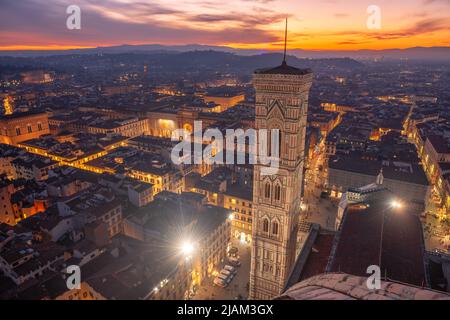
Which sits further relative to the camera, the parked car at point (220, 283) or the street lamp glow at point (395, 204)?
the parked car at point (220, 283)

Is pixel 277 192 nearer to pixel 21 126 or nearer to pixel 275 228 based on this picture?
pixel 275 228

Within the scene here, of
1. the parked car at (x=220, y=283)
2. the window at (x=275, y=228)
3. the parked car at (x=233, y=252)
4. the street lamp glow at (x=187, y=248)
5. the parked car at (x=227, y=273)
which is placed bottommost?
the parked car at (x=220, y=283)

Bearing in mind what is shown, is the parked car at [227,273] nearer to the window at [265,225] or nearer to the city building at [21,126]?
the window at [265,225]

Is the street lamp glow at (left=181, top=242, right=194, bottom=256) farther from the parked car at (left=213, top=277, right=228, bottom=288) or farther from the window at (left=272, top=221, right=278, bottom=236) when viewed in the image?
the window at (left=272, top=221, right=278, bottom=236)

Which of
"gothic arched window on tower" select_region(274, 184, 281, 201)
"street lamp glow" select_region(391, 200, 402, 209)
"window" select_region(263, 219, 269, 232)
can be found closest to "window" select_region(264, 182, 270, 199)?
"gothic arched window on tower" select_region(274, 184, 281, 201)

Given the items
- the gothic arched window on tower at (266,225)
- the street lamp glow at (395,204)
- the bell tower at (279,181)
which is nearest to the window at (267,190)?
the bell tower at (279,181)

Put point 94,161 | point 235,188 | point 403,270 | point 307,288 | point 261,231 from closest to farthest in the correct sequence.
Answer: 1. point 307,288
2. point 403,270
3. point 261,231
4. point 235,188
5. point 94,161

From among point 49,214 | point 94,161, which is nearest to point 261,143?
point 49,214

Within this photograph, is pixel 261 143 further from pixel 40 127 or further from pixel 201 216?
pixel 40 127

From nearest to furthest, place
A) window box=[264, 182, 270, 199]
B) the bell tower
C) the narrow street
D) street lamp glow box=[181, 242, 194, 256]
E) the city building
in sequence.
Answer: the bell tower, window box=[264, 182, 270, 199], street lamp glow box=[181, 242, 194, 256], the narrow street, the city building

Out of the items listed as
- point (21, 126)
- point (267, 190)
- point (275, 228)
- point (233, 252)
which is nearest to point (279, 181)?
point (267, 190)

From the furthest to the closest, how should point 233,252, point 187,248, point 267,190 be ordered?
point 233,252 → point 187,248 → point 267,190
